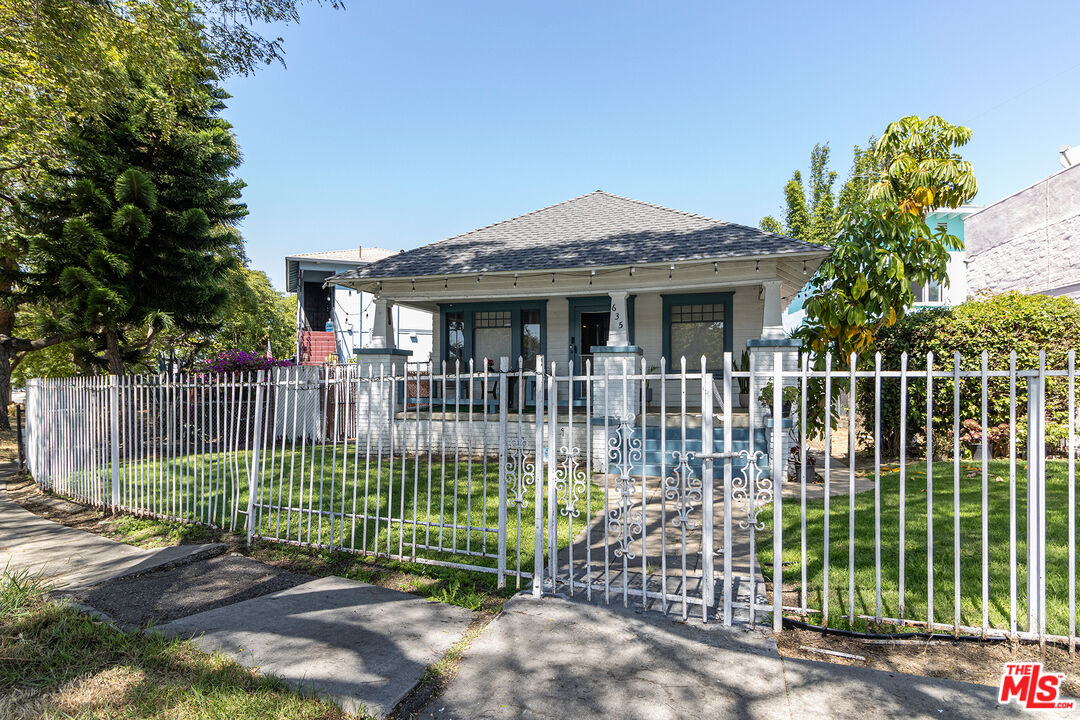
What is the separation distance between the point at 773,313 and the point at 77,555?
391 inches

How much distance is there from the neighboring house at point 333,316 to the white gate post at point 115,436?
16911 mm

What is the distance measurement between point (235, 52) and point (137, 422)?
5.68 metres

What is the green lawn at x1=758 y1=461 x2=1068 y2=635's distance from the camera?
3.96m

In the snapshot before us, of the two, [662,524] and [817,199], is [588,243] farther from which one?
[817,199]

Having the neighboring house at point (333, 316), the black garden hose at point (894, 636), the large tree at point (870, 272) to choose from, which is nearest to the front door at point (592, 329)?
the large tree at point (870, 272)

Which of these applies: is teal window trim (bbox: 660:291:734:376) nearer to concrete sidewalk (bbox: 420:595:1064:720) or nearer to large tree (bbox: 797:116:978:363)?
large tree (bbox: 797:116:978:363)

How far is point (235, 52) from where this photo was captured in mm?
8641

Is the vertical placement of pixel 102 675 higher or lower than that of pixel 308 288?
lower

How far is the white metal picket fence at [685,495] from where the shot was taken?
3.65 metres

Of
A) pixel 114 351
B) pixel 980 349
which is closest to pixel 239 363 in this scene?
pixel 114 351

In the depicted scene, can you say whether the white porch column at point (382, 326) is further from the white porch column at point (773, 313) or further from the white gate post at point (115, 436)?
the white porch column at point (773, 313)

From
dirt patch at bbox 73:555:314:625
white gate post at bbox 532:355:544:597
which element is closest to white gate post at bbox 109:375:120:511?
dirt patch at bbox 73:555:314:625

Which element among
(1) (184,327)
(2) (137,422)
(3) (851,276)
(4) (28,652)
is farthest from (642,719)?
(1) (184,327)

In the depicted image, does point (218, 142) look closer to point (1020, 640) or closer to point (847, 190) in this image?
point (1020, 640)
